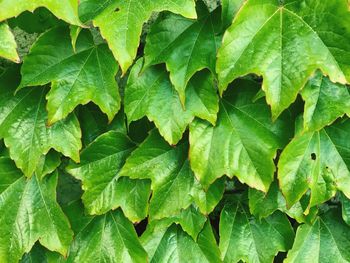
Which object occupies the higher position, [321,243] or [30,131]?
[30,131]

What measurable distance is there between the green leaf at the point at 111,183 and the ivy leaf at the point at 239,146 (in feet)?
0.62

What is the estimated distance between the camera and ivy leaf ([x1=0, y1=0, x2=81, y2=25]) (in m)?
0.96

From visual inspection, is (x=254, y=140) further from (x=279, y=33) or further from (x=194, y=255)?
(x=194, y=255)

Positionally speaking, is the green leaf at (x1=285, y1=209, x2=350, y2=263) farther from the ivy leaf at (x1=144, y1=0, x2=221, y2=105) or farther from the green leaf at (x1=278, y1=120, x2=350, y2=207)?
the ivy leaf at (x1=144, y1=0, x2=221, y2=105)

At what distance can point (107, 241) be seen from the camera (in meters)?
1.30

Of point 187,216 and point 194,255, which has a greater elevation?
point 187,216

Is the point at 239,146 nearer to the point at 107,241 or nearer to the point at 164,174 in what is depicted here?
the point at 164,174

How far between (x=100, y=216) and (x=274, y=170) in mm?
487

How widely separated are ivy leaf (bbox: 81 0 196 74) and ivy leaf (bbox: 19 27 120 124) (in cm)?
14

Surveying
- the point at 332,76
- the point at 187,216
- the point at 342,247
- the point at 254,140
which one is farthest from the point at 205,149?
the point at 342,247

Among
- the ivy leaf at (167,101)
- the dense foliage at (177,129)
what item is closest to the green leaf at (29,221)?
the dense foliage at (177,129)

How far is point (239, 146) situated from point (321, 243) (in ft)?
1.24

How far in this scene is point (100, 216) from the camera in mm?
1311

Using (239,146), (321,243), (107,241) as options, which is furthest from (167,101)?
(321,243)
